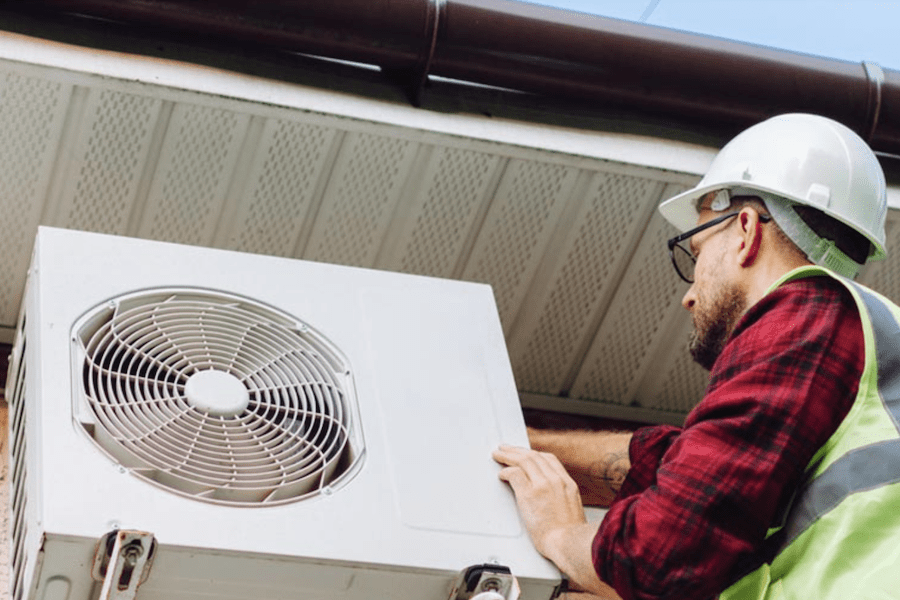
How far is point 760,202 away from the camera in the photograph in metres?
1.93

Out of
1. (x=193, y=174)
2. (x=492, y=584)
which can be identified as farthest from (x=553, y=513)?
(x=193, y=174)

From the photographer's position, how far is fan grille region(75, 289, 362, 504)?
1.65 meters

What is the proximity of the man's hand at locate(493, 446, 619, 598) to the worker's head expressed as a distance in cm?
38

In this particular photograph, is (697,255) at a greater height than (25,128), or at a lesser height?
greater

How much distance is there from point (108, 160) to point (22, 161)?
0.53 feet

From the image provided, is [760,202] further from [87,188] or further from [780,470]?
[87,188]

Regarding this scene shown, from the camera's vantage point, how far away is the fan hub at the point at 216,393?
5.72ft

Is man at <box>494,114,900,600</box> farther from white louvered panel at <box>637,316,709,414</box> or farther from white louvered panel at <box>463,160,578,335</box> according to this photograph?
white louvered panel at <box>637,316,709,414</box>

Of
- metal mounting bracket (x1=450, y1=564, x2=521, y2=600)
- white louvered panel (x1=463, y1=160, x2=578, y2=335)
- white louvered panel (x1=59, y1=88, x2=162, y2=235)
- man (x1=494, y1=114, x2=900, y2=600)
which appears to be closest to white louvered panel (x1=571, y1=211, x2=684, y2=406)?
white louvered panel (x1=463, y1=160, x2=578, y2=335)

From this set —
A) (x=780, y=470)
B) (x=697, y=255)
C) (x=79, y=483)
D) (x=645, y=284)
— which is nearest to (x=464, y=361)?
(x=697, y=255)

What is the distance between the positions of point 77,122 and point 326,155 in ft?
1.61

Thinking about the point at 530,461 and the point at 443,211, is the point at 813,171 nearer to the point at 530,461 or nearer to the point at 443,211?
the point at 530,461

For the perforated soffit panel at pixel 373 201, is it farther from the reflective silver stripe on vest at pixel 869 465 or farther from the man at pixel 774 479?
the reflective silver stripe on vest at pixel 869 465

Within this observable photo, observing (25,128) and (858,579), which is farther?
(25,128)
